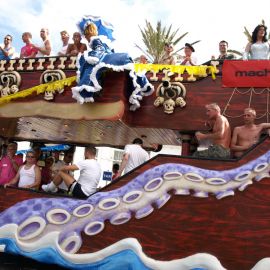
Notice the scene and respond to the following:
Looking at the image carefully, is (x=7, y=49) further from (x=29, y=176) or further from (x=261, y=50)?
(x=261, y=50)

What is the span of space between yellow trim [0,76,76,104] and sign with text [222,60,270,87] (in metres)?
2.08

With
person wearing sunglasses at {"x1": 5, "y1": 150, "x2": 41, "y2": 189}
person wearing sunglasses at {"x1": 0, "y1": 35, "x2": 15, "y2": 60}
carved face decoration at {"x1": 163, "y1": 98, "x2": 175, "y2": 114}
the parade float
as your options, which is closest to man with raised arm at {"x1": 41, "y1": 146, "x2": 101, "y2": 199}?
the parade float

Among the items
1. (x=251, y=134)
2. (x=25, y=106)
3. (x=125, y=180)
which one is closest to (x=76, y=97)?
(x=25, y=106)

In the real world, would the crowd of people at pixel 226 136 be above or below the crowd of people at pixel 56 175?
above

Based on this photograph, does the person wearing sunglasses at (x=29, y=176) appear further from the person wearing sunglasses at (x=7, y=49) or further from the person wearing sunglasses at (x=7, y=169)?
the person wearing sunglasses at (x=7, y=49)

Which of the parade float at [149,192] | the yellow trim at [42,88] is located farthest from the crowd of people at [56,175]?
the yellow trim at [42,88]

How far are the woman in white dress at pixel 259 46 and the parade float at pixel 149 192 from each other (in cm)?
28

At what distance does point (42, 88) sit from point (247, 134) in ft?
9.65

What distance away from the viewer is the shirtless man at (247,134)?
4285 mm

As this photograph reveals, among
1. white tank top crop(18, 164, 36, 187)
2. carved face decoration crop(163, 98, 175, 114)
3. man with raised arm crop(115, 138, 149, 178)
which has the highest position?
carved face decoration crop(163, 98, 175, 114)

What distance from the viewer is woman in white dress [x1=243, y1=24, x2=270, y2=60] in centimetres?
511

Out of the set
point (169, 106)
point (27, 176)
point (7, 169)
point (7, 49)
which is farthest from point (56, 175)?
point (7, 49)

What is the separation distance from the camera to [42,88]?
5.55m

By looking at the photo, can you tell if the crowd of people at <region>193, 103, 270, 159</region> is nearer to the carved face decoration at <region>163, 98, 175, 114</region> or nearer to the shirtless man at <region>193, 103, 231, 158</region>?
the shirtless man at <region>193, 103, 231, 158</region>
